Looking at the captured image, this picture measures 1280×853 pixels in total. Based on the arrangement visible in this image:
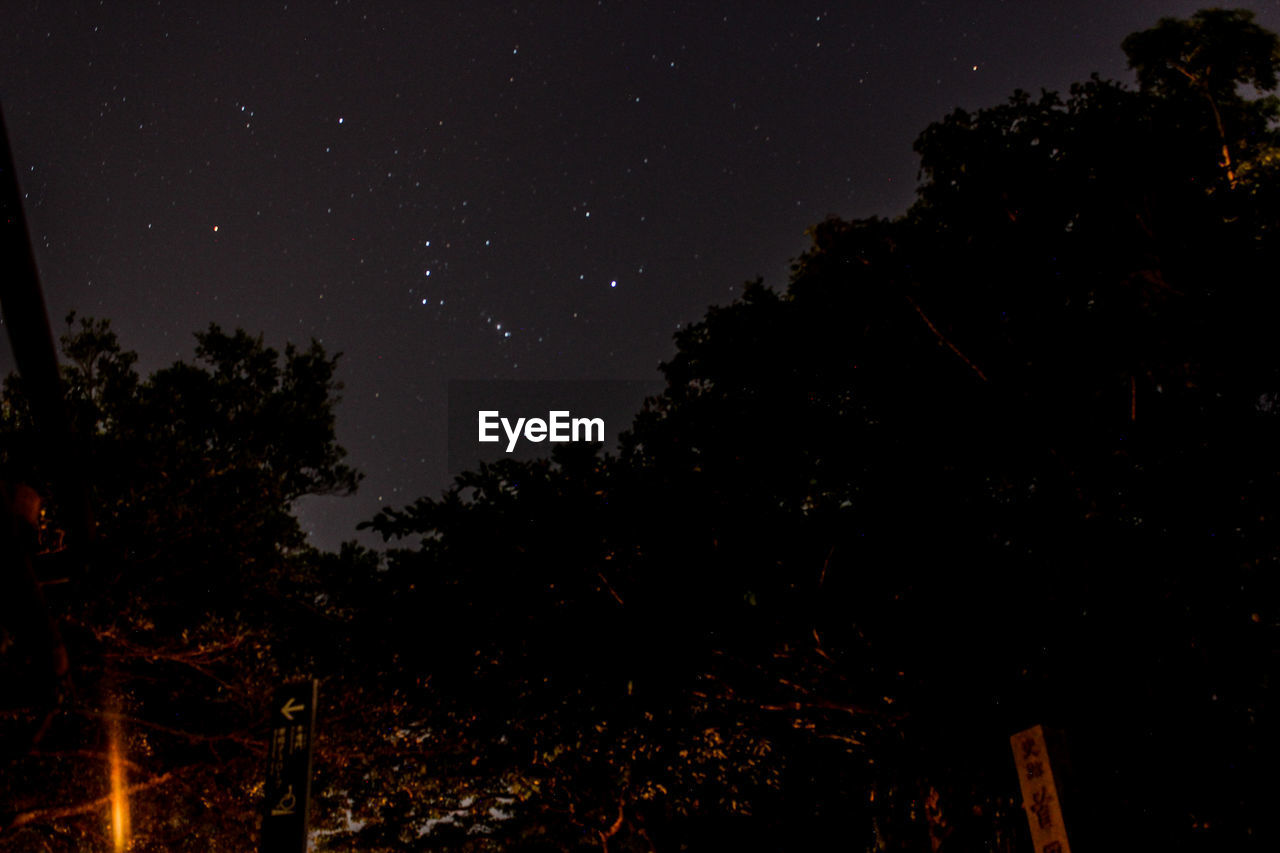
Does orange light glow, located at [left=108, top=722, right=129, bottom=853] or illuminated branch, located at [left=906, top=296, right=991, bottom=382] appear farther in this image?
orange light glow, located at [left=108, top=722, right=129, bottom=853]

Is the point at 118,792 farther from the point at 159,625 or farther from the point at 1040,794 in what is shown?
the point at 1040,794

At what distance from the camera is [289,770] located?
7.94 m

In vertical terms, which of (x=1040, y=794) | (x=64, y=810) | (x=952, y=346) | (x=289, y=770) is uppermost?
(x=952, y=346)

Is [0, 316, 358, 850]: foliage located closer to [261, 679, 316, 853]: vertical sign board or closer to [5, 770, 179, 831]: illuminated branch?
[5, 770, 179, 831]: illuminated branch

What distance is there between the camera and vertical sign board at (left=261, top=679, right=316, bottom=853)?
24.6 ft

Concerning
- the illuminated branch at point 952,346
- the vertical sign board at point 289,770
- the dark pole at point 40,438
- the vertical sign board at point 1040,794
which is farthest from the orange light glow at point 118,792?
the illuminated branch at point 952,346

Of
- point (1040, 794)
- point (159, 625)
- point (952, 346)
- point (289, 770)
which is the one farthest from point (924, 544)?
point (159, 625)

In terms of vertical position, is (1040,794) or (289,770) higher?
(289,770)

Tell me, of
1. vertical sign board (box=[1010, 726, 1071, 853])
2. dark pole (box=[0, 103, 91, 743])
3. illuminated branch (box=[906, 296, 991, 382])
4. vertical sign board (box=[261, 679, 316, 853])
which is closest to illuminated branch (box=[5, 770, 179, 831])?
vertical sign board (box=[261, 679, 316, 853])

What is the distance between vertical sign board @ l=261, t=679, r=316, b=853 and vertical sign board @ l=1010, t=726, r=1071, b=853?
6.39 meters

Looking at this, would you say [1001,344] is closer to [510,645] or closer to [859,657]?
[859,657]

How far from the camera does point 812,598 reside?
33.7ft

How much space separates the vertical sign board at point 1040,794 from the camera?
20.5 ft

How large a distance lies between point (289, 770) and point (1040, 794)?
22.5 feet
